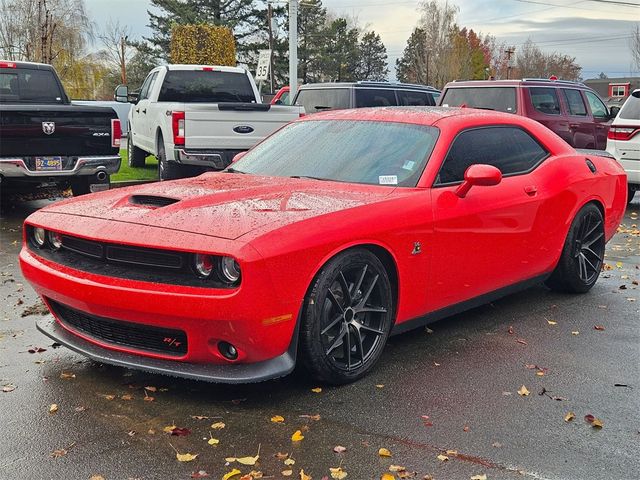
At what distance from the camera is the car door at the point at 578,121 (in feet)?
43.9

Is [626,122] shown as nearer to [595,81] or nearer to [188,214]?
[188,214]

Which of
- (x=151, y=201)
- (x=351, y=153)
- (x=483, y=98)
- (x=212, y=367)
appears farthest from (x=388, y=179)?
(x=483, y=98)

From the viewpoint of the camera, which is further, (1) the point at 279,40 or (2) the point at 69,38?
(1) the point at 279,40

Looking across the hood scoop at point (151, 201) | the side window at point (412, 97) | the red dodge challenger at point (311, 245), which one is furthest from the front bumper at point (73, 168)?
the side window at point (412, 97)

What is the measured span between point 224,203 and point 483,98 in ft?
31.6

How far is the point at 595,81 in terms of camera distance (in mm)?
91188

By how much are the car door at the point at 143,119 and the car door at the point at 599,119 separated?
26.4 ft

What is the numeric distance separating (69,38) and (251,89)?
26544 mm

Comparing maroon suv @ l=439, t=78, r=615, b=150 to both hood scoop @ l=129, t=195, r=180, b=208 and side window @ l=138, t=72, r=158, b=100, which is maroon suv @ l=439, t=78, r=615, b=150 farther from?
hood scoop @ l=129, t=195, r=180, b=208

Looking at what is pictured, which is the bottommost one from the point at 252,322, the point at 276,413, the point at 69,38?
the point at 276,413

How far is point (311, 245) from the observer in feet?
12.2

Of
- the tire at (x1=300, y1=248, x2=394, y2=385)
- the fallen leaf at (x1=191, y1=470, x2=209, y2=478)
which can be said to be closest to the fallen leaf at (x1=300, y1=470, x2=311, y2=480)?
the fallen leaf at (x1=191, y1=470, x2=209, y2=478)

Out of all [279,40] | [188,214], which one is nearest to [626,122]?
[188,214]

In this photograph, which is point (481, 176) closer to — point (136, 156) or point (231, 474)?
point (231, 474)
